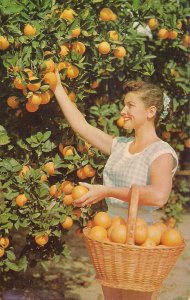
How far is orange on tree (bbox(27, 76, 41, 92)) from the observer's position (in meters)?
3.17

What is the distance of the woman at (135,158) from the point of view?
2.69 metres

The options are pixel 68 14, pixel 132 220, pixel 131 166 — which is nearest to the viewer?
pixel 132 220

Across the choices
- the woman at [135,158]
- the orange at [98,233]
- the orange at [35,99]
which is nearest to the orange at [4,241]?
the woman at [135,158]

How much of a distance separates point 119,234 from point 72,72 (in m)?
1.33

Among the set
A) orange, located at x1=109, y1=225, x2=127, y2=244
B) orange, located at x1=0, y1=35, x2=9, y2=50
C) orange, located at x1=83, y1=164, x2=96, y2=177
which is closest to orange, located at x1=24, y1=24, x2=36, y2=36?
orange, located at x1=0, y1=35, x2=9, y2=50

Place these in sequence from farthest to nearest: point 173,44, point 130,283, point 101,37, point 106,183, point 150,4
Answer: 1. point 173,44
2. point 150,4
3. point 101,37
4. point 106,183
5. point 130,283

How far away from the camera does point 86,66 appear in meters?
3.79

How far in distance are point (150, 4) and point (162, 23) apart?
0.87 ft

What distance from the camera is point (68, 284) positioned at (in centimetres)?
520

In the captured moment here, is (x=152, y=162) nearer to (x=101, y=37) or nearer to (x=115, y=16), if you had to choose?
(x=101, y=37)

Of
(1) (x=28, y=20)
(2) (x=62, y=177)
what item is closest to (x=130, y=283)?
(2) (x=62, y=177)

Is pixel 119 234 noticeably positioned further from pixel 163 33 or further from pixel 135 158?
pixel 163 33

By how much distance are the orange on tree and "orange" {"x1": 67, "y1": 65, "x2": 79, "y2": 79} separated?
35 cm

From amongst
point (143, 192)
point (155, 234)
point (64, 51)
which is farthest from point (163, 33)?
point (155, 234)
